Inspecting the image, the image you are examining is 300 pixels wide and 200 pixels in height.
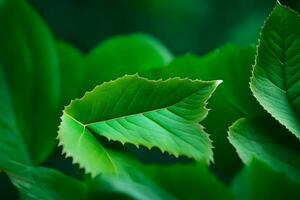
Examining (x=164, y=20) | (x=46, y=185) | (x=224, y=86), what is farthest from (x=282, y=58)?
(x=164, y=20)

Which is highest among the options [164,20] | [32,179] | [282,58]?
[164,20]

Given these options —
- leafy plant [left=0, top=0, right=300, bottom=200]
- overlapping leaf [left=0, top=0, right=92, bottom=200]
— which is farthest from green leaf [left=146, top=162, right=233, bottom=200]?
overlapping leaf [left=0, top=0, right=92, bottom=200]

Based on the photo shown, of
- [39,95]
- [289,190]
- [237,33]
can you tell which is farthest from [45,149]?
[237,33]

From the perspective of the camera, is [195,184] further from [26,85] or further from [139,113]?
[26,85]

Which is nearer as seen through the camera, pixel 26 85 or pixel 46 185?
pixel 46 185

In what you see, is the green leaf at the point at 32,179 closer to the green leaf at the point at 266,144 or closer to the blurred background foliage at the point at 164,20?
the green leaf at the point at 266,144

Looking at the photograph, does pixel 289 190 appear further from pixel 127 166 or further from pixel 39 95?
pixel 39 95

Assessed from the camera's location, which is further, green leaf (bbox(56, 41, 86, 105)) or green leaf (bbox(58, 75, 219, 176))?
green leaf (bbox(56, 41, 86, 105))

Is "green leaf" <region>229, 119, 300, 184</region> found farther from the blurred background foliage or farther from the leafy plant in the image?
the blurred background foliage
